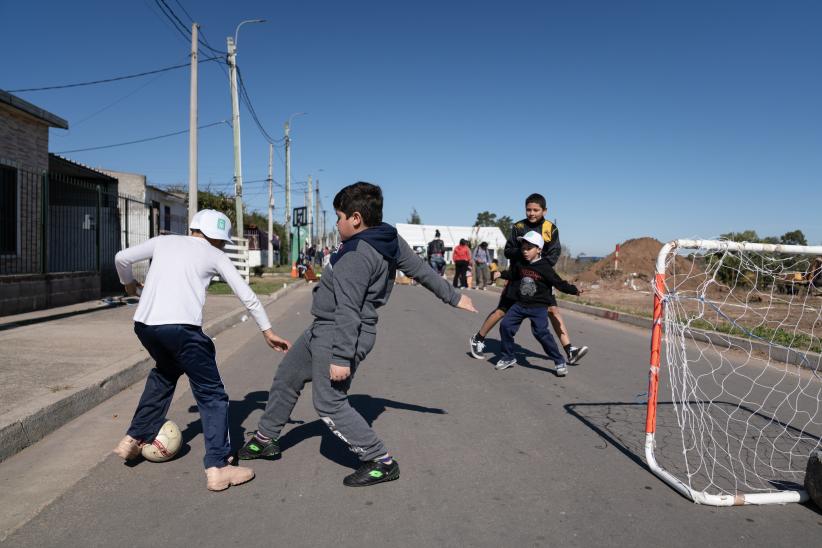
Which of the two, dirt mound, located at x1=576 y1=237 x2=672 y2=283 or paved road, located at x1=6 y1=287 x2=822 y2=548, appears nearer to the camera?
paved road, located at x1=6 y1=287 x2=822 y2=548

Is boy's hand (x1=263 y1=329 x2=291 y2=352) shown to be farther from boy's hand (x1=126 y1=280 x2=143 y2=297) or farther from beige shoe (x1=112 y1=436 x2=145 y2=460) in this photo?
beige shoe (x1=112 y1=436 x2=145 y2=460)

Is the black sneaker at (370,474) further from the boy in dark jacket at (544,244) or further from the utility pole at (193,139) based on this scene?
the utility pole at (193,139)

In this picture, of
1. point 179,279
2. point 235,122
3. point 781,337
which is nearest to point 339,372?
point 179,279

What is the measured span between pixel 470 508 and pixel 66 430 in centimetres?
318

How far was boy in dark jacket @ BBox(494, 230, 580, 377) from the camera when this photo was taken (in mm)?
6605

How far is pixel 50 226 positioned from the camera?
12117mm

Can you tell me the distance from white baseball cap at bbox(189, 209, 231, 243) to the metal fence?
905 cm

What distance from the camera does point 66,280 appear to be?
11.7 metres

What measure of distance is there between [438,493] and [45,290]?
10.1 metres

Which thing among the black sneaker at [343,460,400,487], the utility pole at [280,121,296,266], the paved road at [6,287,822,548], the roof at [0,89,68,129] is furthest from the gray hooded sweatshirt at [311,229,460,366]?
the utility pole at [280,121,296,266]

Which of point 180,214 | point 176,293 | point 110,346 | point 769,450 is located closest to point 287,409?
point 176,293

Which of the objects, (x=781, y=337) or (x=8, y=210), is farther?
(x=8, y=210)

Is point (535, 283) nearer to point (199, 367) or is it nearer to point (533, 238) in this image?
point (533, 238)

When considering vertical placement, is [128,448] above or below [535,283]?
below
